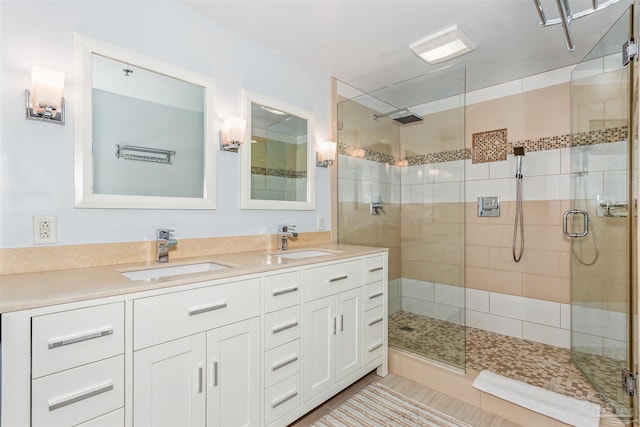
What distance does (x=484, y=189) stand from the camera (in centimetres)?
306

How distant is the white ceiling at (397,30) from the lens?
72.0 inches

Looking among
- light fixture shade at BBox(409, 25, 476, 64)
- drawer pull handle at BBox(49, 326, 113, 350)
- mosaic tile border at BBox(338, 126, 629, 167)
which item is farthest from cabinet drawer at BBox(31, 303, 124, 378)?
light fixture shade at BBox(409, 25, 476, 64)

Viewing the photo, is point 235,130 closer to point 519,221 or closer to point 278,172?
point 278,172

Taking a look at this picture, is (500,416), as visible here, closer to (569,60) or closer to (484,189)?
(484,189)

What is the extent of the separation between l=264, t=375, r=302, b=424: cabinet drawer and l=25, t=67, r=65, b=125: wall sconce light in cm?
158

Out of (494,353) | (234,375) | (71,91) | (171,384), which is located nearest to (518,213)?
(494,353)

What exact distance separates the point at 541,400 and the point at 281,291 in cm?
159

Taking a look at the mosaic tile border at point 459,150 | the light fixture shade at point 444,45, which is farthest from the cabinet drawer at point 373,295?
the light fixture shade at point 444,45

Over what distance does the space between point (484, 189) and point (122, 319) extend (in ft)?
10.1

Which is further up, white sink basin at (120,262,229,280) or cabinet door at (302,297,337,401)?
white sink basin at (120,262,229,280)

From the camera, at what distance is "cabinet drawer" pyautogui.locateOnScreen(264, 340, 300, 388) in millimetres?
1523

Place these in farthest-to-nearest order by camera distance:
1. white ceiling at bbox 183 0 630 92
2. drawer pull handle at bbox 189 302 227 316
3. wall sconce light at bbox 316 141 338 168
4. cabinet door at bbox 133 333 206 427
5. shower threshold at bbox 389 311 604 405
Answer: wall sconce light at bbox 316 141 338 168 < shower threshold at bbox 389 311 604 405 < white ceiling at bbox 183 0 630 92 < drawer pull handle at bbox 189 302 227 316 < cabinet door at bbox 133 333 206 427

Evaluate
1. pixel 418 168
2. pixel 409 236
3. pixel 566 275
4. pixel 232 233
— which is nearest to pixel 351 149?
pixel 418 168

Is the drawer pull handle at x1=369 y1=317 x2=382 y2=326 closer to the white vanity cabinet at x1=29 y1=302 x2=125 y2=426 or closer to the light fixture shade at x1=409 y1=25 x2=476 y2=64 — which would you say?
the white vanity cabinet at x1=29 y1=302 x2=125 y2=426
